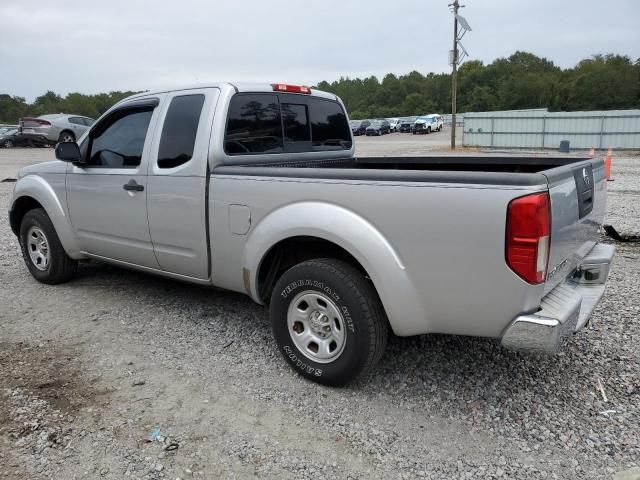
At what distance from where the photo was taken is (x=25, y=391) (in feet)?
10.8

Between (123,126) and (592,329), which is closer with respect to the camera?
(592,329)

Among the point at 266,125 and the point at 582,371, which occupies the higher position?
the point at 266,125

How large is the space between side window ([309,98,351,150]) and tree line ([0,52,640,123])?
61481 mm

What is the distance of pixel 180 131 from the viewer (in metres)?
3.97

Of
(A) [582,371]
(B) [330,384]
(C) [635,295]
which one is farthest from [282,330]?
(C) [635,295]

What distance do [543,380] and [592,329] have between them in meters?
0.99

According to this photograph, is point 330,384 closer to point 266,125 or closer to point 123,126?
point 266,125

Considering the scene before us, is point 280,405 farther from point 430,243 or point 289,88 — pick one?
point 289,88

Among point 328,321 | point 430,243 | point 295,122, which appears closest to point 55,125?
point 295,122

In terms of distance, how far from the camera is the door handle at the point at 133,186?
13.6 feet

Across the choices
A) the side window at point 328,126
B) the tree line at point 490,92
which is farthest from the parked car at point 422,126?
the side window at point 328,126

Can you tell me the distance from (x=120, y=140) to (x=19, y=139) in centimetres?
3027

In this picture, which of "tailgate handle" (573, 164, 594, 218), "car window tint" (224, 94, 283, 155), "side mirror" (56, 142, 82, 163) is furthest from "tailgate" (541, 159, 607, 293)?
"side mirror" (56, 142, 82, 163)

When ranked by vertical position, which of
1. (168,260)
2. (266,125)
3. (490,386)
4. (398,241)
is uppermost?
(266,125)
